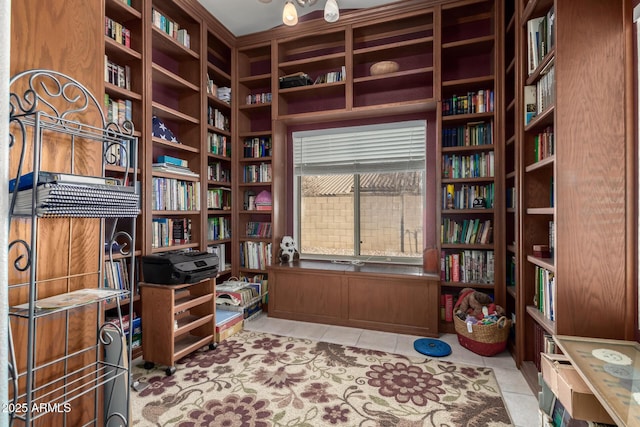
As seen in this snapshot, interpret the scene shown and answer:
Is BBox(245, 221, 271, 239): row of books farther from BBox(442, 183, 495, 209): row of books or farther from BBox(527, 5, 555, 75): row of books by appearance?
BBox(527, 5, 555, 75): row of books

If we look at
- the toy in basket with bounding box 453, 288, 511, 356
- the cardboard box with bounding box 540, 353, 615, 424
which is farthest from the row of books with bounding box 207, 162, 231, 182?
the cardboard box with bounding box 540, 353, 615, 424

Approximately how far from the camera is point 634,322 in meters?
1.41

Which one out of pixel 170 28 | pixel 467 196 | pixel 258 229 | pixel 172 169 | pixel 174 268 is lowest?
pixel 174 268

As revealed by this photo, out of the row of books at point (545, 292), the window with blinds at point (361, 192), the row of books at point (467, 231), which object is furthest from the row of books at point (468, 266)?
the row of books at point (545, 292)

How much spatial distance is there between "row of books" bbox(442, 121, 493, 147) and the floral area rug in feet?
A: 6.30

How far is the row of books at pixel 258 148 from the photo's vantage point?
359cm

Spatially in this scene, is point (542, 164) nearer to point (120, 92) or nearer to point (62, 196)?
point (62, 196)

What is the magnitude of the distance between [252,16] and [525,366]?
12.6ft

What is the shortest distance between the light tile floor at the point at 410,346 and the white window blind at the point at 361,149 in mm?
1678

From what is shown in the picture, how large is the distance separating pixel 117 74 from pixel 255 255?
6.90 ft

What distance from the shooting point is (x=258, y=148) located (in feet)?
11.8

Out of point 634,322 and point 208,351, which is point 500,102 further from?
point 208,351

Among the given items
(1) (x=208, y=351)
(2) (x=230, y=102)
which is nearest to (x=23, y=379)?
(1) (x=208, y=351)

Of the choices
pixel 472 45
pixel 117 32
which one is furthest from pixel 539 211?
pixel 117 32
